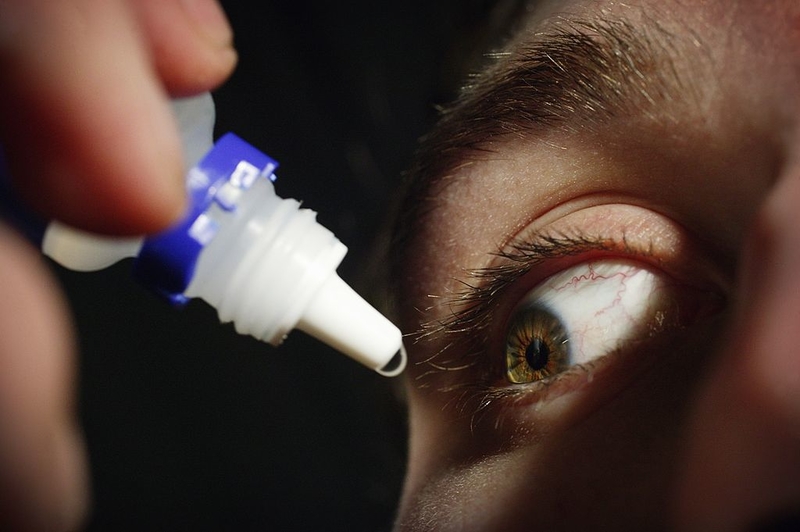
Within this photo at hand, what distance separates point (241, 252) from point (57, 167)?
9 centimetres

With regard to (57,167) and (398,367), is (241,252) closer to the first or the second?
(57,167)

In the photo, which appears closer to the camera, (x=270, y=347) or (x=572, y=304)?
(x=572, y=304)

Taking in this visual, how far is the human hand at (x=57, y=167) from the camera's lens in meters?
0.24

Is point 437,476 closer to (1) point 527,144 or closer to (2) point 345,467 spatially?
(1) point 527,144

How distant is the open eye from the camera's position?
486 mm

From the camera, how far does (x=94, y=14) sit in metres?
0.25

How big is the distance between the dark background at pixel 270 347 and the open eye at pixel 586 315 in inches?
10.2

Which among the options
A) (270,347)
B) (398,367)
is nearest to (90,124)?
(398,367)

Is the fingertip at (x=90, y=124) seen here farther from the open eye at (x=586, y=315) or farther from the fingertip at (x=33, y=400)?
the open eye at (x=586, y=315)

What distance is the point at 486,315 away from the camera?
0.56 m

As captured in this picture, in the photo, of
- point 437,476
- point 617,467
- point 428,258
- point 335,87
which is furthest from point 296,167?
point 617,467

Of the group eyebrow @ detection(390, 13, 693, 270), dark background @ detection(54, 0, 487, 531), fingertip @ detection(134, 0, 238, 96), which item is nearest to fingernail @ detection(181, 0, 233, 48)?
fingertip @ detection(134, 0, 238, 96)

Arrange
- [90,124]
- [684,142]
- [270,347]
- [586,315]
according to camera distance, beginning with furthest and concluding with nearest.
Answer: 1. [270,347]
2. [586,315]
3. [684,142]
4. [90,124]

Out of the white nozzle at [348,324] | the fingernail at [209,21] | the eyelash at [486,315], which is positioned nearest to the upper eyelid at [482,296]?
the eyelash at [486,315]
